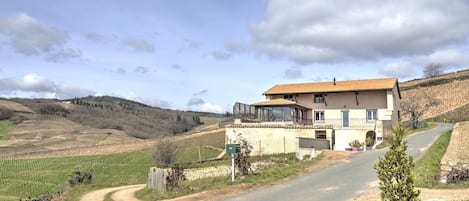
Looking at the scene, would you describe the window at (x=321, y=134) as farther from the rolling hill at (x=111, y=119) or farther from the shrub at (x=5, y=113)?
the shrub at (x=5, y=113)

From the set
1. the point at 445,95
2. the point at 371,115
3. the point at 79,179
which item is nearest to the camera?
the point at 79,179

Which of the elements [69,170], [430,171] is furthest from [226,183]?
[69,170]

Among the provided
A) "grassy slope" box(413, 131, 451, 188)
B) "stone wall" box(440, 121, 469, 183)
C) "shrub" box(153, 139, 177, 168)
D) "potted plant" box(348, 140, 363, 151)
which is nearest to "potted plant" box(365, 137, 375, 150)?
"potted plant" box(348, 140, 363, 151)

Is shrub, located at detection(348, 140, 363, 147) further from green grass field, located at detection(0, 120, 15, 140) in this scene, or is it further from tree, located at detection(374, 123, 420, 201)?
green grass field, located at detection(0, 120, 15, 140)

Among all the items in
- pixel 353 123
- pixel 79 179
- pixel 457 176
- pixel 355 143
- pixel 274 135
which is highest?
pixel 353 123

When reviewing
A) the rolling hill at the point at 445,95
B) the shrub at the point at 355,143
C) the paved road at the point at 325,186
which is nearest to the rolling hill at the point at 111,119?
the rolling hill at the point at 445,95

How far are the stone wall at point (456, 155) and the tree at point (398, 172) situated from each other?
1132cm

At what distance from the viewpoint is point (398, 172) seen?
27.0 ft

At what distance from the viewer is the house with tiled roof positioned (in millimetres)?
36000

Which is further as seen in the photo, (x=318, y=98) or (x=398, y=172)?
(x=318, y=98)

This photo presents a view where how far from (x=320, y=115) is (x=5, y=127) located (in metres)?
60.1

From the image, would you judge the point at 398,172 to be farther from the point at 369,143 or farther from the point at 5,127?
the point at 5,127

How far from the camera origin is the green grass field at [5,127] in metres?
71.7

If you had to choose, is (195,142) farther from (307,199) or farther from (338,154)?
(307,199)
